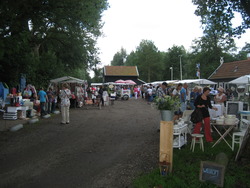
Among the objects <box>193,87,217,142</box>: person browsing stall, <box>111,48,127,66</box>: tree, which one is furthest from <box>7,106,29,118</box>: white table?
<box>111,48,127,66</box>: tree

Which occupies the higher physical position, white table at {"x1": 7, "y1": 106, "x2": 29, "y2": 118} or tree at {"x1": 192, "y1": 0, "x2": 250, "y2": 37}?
tree at {"x1": 192, "y1": 0, "x2": 250, "y2": 37}

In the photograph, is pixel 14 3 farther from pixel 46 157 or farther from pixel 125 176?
pixel 125 176

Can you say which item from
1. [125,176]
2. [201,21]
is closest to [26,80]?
[201,21]

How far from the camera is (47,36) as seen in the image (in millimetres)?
21578

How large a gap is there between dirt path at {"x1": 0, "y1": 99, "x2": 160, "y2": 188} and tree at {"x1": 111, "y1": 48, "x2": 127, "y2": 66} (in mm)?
93153

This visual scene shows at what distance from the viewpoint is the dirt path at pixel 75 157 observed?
4.33 metres

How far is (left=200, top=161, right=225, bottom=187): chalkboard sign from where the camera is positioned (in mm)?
3770

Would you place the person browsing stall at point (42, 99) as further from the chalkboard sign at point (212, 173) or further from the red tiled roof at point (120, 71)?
the red tiled roof at point (120, 71)

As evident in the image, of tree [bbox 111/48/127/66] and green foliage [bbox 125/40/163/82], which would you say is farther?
tree [bbox 111/48/127/66]

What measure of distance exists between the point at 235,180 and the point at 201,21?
7945 mm

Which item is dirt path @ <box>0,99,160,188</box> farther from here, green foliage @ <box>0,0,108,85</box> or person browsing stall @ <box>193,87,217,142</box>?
green foliage @ <box>0,0,108,85</box>

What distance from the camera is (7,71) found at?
14406 mm

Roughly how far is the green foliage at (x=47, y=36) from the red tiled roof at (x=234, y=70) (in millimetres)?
21671

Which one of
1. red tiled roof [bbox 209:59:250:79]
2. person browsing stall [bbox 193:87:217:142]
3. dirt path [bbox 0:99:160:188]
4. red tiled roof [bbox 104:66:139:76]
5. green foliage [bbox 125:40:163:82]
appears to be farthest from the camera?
green foliage [bbox 125:40:163:82]
